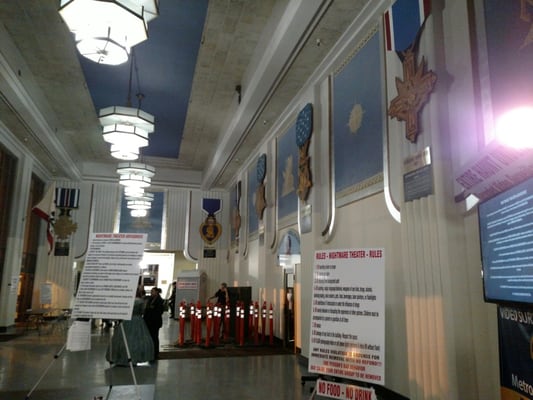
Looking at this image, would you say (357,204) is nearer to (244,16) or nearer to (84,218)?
(244,16)

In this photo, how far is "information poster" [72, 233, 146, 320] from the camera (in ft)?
14.8

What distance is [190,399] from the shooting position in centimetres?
491

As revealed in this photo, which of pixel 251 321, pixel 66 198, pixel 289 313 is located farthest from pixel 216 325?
pixel 66 198

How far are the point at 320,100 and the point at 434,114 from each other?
3951 mm

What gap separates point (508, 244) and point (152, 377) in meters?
5.28

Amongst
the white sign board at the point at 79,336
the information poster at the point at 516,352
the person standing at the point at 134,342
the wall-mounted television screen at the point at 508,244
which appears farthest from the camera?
the person standing at the point at 134,342

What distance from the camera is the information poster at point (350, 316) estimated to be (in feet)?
11.4

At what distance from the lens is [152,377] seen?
6.00 m

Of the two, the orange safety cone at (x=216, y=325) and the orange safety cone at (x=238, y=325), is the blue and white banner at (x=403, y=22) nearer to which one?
the orange safety cone at (x=238, y=325)

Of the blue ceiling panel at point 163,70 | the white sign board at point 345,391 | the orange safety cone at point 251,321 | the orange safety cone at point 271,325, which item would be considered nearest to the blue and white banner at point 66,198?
the blue ceiling panel at point 163,70

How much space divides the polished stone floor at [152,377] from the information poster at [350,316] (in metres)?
1.68

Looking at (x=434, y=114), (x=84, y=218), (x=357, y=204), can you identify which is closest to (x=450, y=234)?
(x=434, y=114)

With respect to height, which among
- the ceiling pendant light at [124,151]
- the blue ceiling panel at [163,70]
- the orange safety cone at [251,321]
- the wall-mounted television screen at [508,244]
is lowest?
the orange safety cone at [251,321]

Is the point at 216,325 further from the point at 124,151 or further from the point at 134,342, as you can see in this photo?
the point at 124,151
